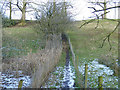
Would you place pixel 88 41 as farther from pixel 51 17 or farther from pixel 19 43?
pixel 19 43

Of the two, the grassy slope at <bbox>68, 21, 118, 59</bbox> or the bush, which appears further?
the grassy slope at <bbox>68, 21, 118, 59</bbox>

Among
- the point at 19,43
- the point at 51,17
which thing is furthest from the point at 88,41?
the point at 19,43

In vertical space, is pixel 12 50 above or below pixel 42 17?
below

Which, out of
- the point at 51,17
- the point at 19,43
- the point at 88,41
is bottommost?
the point at 19,43

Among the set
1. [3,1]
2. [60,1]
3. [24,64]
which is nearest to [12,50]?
[3,1]

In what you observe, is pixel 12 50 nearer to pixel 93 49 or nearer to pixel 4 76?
pixel 4 76

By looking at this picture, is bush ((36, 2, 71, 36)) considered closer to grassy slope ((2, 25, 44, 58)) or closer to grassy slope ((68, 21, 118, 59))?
grassy slope ((2, 25, 44, 58))

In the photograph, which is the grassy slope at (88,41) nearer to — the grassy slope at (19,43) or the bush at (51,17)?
the bush at (51,17)

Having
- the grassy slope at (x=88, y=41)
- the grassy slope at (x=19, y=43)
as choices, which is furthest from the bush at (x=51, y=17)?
the grassy slope at (x=88, y=41)

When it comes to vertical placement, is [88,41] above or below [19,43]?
above

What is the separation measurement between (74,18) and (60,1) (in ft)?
6.26

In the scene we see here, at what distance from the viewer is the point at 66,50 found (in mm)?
13195

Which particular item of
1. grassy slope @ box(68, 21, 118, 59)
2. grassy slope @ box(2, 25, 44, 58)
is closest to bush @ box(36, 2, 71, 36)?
grassy slope @ box(2, 25, 44, 58)

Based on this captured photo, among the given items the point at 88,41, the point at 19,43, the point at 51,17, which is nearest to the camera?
the point at 51,17
